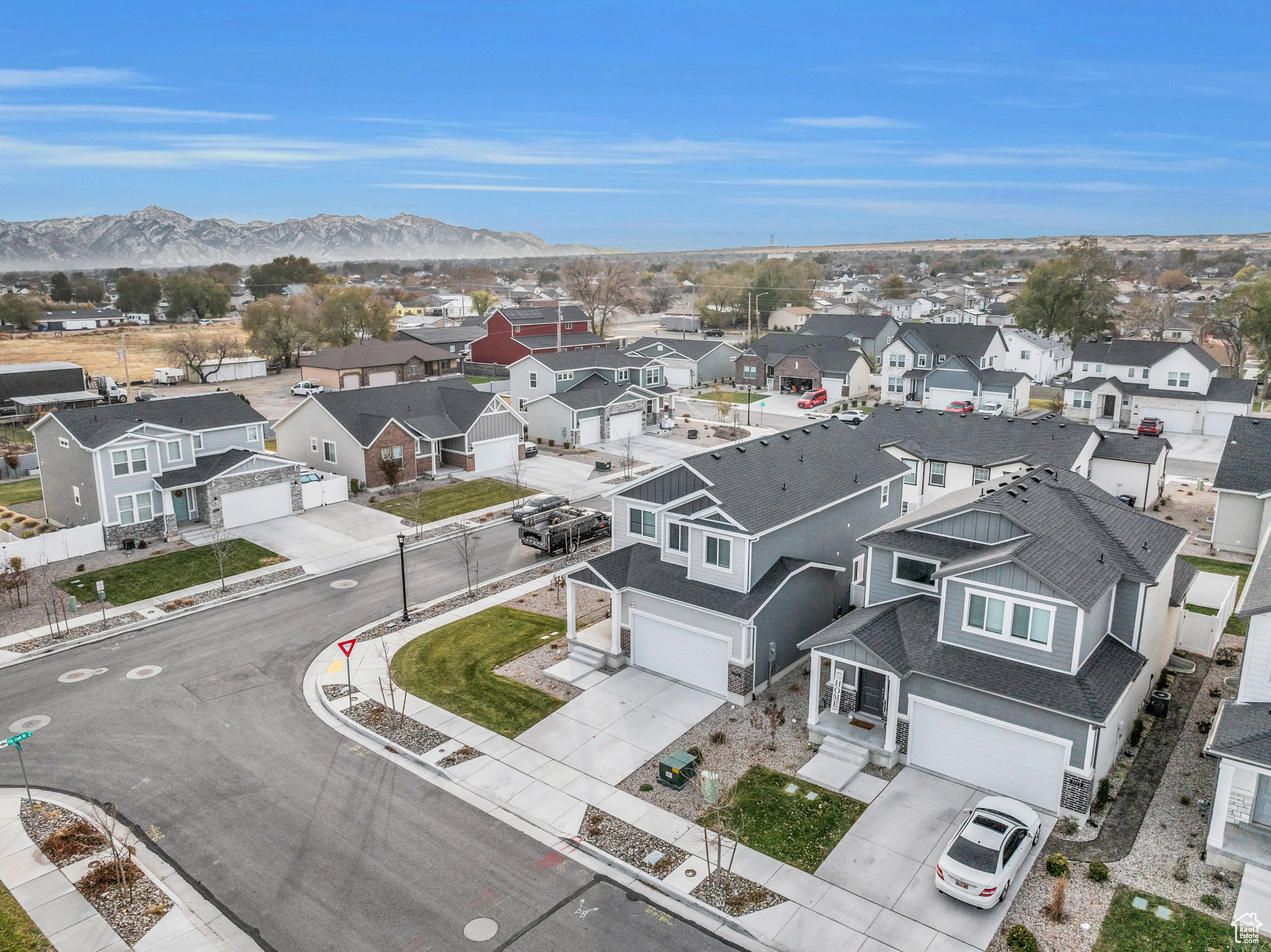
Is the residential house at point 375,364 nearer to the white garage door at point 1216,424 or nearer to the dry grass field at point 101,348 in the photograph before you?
the dry grass field at point 101,348

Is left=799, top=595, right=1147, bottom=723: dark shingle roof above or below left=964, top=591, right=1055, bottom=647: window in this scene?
below

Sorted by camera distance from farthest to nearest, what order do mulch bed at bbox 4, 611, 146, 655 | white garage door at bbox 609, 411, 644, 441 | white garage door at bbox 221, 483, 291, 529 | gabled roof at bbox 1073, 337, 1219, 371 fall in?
white garage door at bbox 609, 411, 644, 441 < gabled roof at bbox 1073, 337, 1219, 371 < white garage door at bbox 221, 483, 291, 529 < mulch bed at bbox 4, 611, 146, 655

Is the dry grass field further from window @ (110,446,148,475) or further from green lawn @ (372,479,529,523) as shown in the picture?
green lawn @ (372,479,529,523)

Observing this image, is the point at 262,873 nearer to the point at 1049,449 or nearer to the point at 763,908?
the point at 763,908

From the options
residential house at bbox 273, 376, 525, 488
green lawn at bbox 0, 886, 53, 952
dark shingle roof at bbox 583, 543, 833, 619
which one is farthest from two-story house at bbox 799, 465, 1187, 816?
residential house at bbox 273, 376, 525, 488

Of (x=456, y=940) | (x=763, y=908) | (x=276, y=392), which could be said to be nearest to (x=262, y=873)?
(x=456, y=940)

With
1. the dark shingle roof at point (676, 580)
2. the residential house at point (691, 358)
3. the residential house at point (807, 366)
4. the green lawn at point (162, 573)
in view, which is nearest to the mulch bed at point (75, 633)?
the green lawn at point (162, 573)
